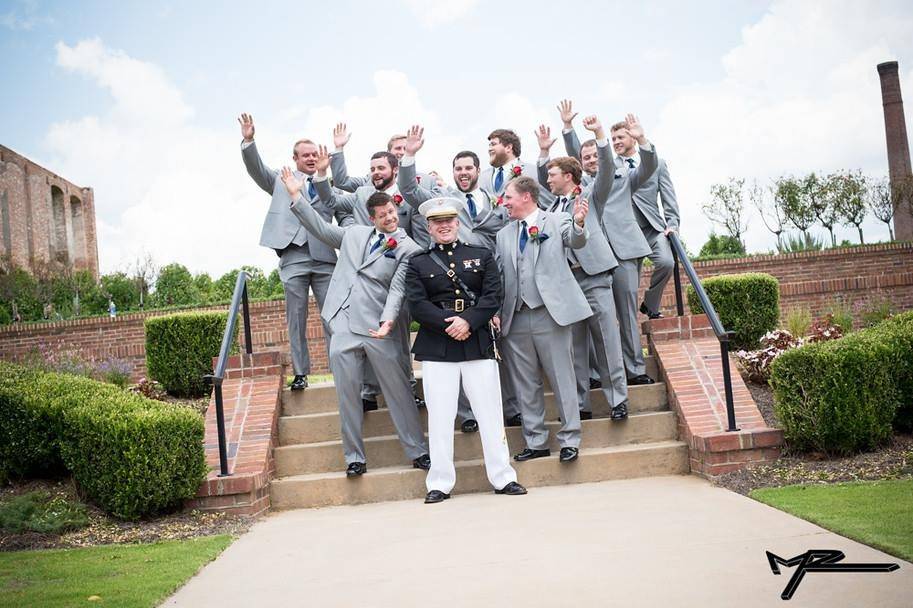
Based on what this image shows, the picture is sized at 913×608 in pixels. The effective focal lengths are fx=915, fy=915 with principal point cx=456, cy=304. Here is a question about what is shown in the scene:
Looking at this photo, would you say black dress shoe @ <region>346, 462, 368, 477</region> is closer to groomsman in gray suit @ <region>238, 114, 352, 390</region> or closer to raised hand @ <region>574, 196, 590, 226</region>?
groomsman in gray suit @ <region>238, 114, 352, 390</region>

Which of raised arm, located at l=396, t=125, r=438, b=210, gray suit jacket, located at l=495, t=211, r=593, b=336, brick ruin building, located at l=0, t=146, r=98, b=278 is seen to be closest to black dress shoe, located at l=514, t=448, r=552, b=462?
gray suit jacket, located at l=495, t=211, r=593, b=336

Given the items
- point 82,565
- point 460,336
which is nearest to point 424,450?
point 460,336

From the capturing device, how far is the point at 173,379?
10.3 meters

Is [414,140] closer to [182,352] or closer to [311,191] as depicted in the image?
[311,191]

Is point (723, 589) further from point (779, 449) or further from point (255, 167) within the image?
point (255, 167)

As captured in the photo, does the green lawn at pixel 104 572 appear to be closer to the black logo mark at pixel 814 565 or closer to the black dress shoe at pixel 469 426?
the black dress shoe at pixel 469 426

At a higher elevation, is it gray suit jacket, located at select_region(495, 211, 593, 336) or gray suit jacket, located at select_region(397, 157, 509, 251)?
gray suit jacket, located at select_region(397, 157, 509, 251)

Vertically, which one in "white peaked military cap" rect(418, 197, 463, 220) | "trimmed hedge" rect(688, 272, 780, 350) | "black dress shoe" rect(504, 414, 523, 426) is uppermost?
"white peaked military cap" rect(418, 197, 463, 220)

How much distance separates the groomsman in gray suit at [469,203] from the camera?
7.38m

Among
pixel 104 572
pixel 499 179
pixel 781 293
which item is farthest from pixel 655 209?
pixel 781 293

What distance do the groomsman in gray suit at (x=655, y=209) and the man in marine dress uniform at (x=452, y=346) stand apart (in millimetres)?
2029

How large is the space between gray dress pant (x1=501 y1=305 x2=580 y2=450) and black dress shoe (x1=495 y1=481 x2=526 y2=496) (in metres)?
0.44

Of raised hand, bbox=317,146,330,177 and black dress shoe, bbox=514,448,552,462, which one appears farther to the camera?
raised hand, bbox=317,146,330,177

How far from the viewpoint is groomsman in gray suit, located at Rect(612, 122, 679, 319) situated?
809 centimetres
